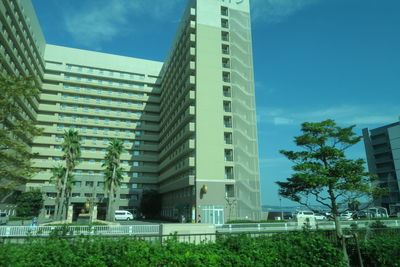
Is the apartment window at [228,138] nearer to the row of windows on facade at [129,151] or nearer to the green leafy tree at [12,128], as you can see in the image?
the green leafy tree at [12,128]

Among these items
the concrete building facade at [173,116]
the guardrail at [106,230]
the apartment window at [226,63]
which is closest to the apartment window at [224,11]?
the concrete building facade at [173,116]

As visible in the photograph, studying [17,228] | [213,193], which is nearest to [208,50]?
[213,193]

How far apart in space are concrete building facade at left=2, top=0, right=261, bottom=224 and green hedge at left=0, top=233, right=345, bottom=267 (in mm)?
32126

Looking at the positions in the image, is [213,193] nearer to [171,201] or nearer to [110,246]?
[171,201]

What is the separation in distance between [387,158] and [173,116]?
75703mm

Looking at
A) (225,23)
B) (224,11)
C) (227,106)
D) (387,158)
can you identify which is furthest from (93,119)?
(387,158)

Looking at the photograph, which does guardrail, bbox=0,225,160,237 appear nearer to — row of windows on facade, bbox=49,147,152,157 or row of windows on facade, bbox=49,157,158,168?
row of windows on facade, bbox=49,157,158,168

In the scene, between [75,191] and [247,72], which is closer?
[247,72]

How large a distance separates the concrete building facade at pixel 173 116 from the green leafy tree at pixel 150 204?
1857 mm

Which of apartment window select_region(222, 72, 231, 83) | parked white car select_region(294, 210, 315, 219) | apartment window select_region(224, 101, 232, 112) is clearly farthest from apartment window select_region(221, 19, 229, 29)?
parked white car select_region(294, 210, 315, 219)

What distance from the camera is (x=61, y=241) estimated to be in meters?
8.27

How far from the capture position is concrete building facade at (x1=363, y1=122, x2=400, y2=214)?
8288cm

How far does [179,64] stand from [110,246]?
52623mm

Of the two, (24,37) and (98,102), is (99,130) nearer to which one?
(98,102)
